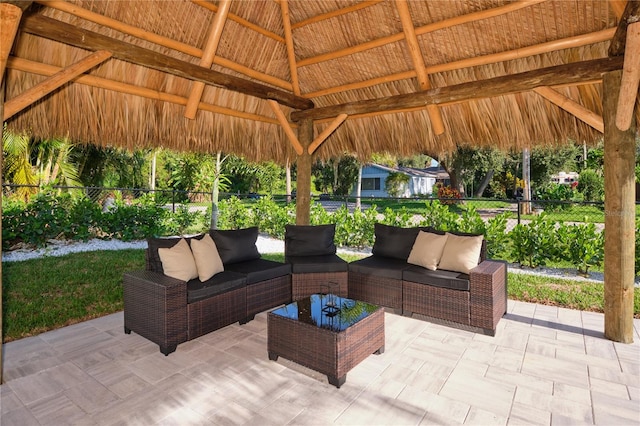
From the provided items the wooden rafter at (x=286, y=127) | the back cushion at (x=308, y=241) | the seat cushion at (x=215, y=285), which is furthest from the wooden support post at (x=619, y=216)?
the wooden rafter at (x=286, y=127)

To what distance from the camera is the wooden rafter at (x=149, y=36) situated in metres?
3.18

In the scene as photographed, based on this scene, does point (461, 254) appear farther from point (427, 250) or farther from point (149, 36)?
point (149, 36)

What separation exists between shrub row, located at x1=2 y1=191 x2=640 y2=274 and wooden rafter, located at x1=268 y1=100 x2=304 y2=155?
2209mm

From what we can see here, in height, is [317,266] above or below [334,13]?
below

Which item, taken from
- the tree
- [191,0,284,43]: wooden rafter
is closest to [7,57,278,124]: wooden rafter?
[191,0,284,43]: wooden rafter

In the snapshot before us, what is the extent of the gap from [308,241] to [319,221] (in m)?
3.17

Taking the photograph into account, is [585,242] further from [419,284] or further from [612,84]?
[419,284]

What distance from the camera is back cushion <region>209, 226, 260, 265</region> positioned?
4.04m

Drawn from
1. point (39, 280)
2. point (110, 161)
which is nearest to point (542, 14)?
point (39, 280)

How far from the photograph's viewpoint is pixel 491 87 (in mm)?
3881

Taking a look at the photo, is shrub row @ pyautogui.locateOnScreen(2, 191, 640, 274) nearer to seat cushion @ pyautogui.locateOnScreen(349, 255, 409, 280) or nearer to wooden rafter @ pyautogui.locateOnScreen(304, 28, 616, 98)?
seat cushion @ pyautogui.locateOnScreen(349, 255, 409, 280)

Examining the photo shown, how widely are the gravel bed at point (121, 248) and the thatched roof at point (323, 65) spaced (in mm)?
2279

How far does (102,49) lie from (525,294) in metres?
5.28

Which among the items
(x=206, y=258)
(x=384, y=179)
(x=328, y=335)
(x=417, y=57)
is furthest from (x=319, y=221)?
(x=384, y=179)
